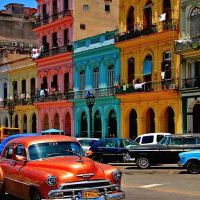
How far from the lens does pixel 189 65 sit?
33.5 m

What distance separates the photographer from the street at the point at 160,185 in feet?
45.6

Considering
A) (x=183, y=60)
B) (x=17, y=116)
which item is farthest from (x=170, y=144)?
(x=17, y=116)

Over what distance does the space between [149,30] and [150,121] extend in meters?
6.34

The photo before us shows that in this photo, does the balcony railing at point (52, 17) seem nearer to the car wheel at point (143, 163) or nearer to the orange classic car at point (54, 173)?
the car wheel at point (143, 163)

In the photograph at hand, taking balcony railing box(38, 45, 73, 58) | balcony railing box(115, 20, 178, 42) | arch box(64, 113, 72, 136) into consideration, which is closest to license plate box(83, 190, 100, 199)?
A: balcony railing box(115, 20, 178, 42)

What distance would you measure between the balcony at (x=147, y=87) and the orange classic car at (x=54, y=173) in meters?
22.4

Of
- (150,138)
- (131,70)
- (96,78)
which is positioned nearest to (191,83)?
(150,138)

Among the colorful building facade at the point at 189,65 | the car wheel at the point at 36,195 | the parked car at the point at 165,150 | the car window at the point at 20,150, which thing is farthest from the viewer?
the colorful building facade at the point at 189,65

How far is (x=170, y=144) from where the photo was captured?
76.3 ft

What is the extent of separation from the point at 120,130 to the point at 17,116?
1832 cm

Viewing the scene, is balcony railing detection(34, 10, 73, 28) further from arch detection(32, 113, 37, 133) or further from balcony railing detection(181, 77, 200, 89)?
balcony railing detection(181, 77, 200, 89)

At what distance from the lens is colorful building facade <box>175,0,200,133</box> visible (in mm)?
32781

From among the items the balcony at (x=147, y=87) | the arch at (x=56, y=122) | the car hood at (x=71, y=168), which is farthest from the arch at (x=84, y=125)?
the car hood at (x=71, y=168)

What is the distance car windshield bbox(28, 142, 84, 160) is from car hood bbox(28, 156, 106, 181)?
13.2 inches
